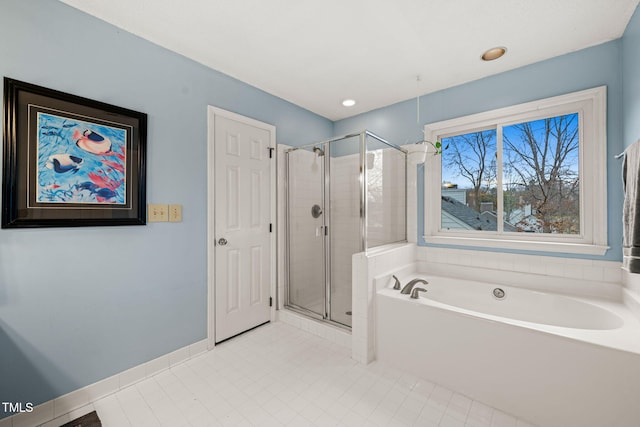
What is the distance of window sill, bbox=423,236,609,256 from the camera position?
203 centimetres

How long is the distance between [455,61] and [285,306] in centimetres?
281

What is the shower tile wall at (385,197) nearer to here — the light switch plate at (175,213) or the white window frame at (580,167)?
the white window frame at (580,167)

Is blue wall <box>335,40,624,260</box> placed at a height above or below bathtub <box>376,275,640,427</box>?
above

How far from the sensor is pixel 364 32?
1.85 metres

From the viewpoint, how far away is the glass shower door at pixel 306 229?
2.74 metres

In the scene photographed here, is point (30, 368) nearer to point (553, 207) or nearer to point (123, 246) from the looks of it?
point (123, 246)

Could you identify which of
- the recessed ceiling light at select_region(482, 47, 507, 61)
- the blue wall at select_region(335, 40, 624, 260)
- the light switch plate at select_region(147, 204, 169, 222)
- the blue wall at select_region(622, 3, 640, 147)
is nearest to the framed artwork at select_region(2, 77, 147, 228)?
the light switch plate at select_region(147, 204, 169, 222)

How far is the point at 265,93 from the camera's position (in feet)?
8.96

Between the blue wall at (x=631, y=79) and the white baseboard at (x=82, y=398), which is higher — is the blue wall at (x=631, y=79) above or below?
above

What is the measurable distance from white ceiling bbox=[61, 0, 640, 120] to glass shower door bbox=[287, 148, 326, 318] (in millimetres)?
834

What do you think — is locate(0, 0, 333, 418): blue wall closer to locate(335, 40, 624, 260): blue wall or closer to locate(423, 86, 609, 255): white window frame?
locate(335, 40, 624, 260): blue wall

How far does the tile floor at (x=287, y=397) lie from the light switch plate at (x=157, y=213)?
113 centimetres

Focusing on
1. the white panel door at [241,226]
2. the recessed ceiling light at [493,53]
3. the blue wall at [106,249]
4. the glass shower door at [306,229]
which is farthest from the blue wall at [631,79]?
the blue wall at [106,249]

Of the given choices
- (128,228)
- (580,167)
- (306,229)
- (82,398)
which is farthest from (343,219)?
(82,398)
